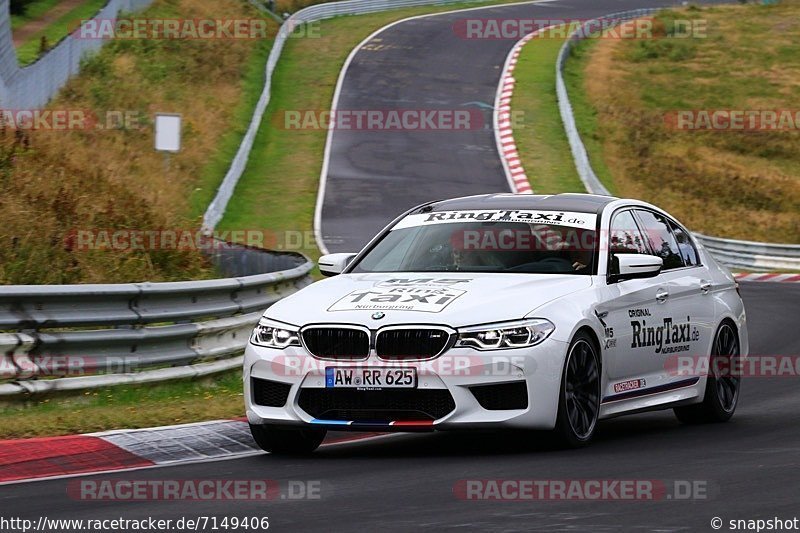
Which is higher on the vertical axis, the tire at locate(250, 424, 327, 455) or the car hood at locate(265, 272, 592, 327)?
the car hood at locate(265, 272, 592, 327)

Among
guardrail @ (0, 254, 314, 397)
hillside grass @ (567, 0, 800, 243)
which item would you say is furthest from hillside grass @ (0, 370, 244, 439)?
hillside grass @ (567, 0, 800, 243)

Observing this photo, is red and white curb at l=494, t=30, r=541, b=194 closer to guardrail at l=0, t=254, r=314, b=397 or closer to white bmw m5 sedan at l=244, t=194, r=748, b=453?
guardrail at l=0, t=254, r=314, b=397

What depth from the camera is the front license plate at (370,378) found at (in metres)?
8.33

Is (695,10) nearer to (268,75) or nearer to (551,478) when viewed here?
(268,75)

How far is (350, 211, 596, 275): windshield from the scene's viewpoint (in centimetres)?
952

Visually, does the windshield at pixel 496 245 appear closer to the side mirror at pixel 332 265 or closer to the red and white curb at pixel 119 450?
the side mirror at pixel 332 265

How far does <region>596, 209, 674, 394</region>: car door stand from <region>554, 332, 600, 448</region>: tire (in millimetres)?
207

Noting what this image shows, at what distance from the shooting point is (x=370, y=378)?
838 centimetres

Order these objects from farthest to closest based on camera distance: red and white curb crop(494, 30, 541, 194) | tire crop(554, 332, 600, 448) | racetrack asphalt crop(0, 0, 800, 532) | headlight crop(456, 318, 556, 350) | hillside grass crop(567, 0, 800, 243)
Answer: hillside grass crop(567, 0, 800, 243)
red and white curb crop(494, 30, 541, 194)
tire crop(554, 332, 600, 448)
headlight crop(456, 318, 556, 350)
racetrack asphalt crop(0, 0, 800, 532)

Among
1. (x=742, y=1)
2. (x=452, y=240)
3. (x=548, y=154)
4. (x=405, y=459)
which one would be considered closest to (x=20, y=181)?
(x=452, y=240)

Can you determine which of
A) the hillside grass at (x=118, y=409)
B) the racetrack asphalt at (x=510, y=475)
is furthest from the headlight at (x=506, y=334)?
the hillside grass at (x=118, y=409)

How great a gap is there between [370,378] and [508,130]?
1271 inches

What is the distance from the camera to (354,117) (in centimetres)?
4128

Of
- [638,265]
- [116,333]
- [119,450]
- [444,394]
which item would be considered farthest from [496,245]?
[116,333]
